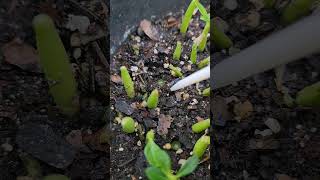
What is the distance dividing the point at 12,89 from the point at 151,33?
0.34 metres

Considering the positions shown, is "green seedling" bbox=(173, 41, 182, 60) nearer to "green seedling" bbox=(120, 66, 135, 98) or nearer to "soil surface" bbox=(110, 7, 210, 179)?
"soil surface" bbox=(110, 7, 210, 179)

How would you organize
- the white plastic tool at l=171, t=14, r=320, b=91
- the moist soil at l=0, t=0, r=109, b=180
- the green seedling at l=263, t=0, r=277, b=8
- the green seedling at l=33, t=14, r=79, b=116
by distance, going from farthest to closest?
the green seedling at l=263, t=0, r=277, b=8 → the white plastic tool at l=171, t=14, r=320, b=91 → the moist soil at l=0, t=0, r=109, b=180 → the green seedling at l=33, t=14, r=79, b=116

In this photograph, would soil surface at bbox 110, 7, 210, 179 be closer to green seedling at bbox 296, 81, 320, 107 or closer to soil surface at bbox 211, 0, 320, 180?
soil surface at bbox 211, 0, 320, 180

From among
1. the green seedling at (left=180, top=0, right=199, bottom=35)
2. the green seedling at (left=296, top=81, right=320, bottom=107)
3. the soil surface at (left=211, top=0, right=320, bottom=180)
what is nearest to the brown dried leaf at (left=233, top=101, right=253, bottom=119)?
the soil surface at (left=211, top=0, right=320, bottom=180)

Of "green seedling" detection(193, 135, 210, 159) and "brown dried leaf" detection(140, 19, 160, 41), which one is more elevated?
"brown dried leaf" detection(140, 19, 160, 41)

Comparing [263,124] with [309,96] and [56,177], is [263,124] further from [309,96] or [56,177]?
[56,177]

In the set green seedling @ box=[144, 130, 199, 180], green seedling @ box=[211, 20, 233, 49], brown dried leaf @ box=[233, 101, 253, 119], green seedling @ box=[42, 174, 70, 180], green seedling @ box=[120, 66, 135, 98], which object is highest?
green seedling @ box=[211, 20, 233, 49]

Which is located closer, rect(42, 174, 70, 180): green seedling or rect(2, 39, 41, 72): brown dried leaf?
rect(42, 174, 70, 180): green seedling

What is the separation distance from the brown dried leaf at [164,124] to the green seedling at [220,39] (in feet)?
0.70

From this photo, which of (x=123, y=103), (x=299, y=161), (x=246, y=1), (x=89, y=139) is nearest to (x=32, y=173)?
(x=89, y=139)

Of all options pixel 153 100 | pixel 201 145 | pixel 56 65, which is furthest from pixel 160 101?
pixel 56 65

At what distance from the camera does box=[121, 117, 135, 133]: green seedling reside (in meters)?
0.94

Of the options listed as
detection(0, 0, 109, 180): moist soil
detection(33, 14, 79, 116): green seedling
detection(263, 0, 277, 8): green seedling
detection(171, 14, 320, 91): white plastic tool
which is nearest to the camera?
detection(33, 14, 79, 116): green seedling

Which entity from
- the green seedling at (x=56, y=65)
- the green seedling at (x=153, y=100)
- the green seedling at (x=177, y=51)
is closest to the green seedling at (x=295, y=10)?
the green seedling at (x=177, y=51)
